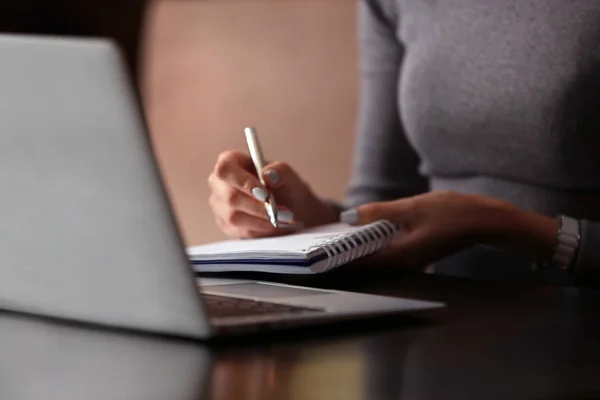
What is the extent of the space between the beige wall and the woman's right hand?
0.89 metres

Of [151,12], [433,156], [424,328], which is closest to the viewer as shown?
[424,328]

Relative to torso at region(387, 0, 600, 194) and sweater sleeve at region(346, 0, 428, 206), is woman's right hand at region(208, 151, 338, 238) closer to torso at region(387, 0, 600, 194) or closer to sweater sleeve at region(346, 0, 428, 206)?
torso at region(387, 0, 600, 194)

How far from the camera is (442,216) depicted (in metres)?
0.85

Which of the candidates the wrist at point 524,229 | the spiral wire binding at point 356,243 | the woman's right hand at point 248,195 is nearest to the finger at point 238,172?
the woman's right hand at point 248,195

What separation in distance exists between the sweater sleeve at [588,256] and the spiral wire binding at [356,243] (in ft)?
0.68

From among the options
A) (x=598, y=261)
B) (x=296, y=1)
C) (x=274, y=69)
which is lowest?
(x=598, y=261)

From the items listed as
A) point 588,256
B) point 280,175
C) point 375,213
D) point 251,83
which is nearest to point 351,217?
point 375,213

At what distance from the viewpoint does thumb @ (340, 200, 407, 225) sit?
2.52 ft

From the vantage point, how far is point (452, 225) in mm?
857

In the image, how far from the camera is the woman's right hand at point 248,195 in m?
0.79

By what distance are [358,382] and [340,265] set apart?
31cm

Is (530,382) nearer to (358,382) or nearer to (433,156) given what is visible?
(358,382)

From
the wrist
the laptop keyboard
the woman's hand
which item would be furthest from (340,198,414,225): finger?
the laptop keyboard

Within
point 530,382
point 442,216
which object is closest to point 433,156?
point 442,216
